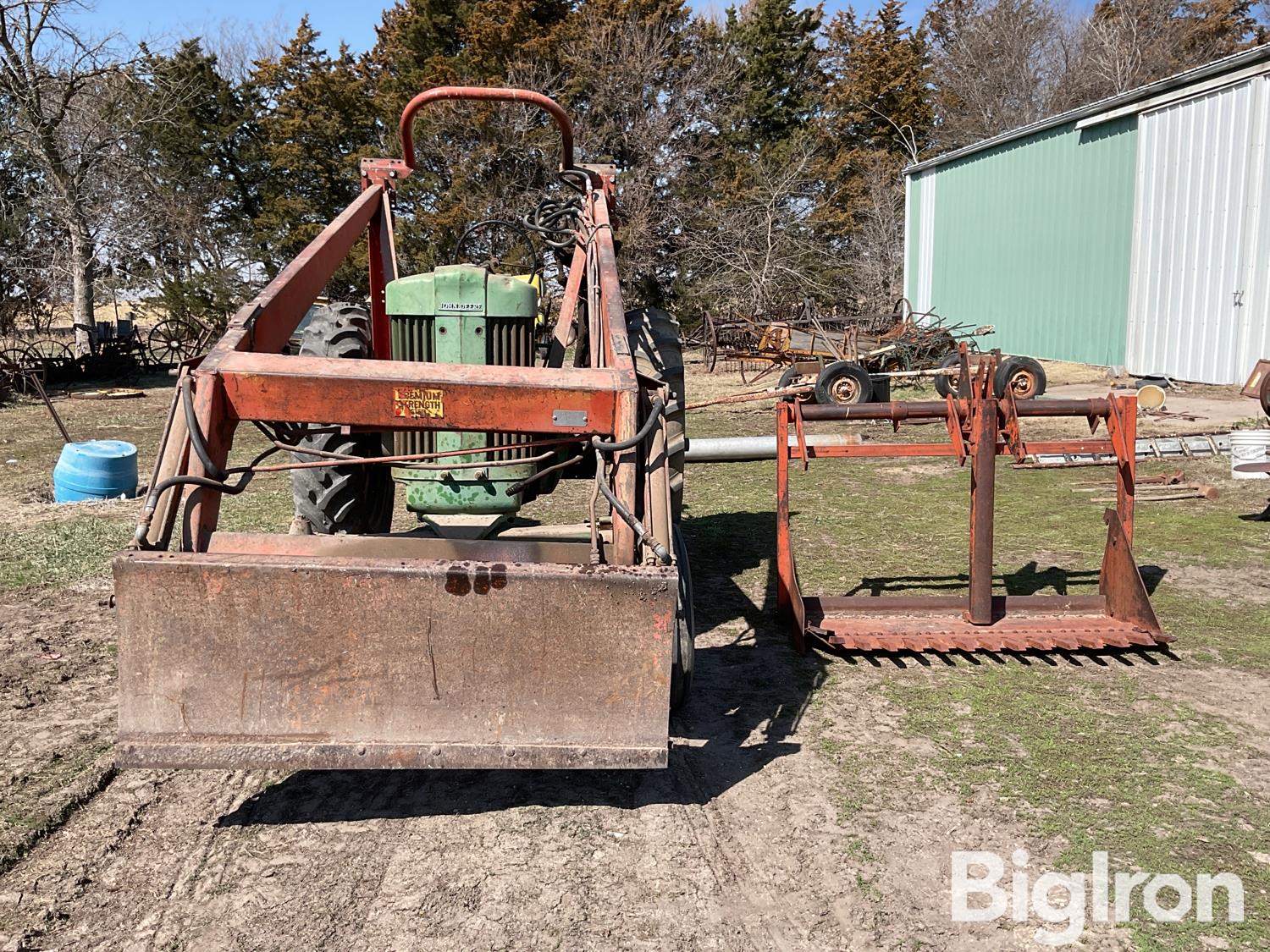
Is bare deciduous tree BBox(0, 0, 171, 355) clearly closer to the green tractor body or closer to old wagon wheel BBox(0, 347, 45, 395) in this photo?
old wagon wheel BBox(0, 347, 45, 395)

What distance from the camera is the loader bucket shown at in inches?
118

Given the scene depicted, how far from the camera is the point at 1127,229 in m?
16.1

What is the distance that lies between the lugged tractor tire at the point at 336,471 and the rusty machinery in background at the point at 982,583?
75.2 inches

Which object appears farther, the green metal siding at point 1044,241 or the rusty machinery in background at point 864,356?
the green metal siding at point 1044,241

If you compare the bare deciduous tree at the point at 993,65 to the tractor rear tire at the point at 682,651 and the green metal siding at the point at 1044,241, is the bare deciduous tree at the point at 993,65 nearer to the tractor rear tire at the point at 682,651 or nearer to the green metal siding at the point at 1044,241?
the green metal siding at the point at 1044,241

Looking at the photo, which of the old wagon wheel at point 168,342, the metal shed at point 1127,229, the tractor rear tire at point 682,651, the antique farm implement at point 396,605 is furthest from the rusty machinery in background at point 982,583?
the old wagon wheel at point 168,342

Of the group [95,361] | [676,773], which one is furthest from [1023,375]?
[95,361]

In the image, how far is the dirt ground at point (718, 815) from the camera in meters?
2.69

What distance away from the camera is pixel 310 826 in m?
3.19

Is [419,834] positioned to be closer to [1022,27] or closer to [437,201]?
[437,201]

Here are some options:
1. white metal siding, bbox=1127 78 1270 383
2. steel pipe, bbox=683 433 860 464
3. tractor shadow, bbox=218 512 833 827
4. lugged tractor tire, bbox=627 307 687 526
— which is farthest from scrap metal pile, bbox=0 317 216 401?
white metal siding, bbox=1127 78 1270 383

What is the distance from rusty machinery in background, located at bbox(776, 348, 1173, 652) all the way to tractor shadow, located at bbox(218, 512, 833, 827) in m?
0.25
